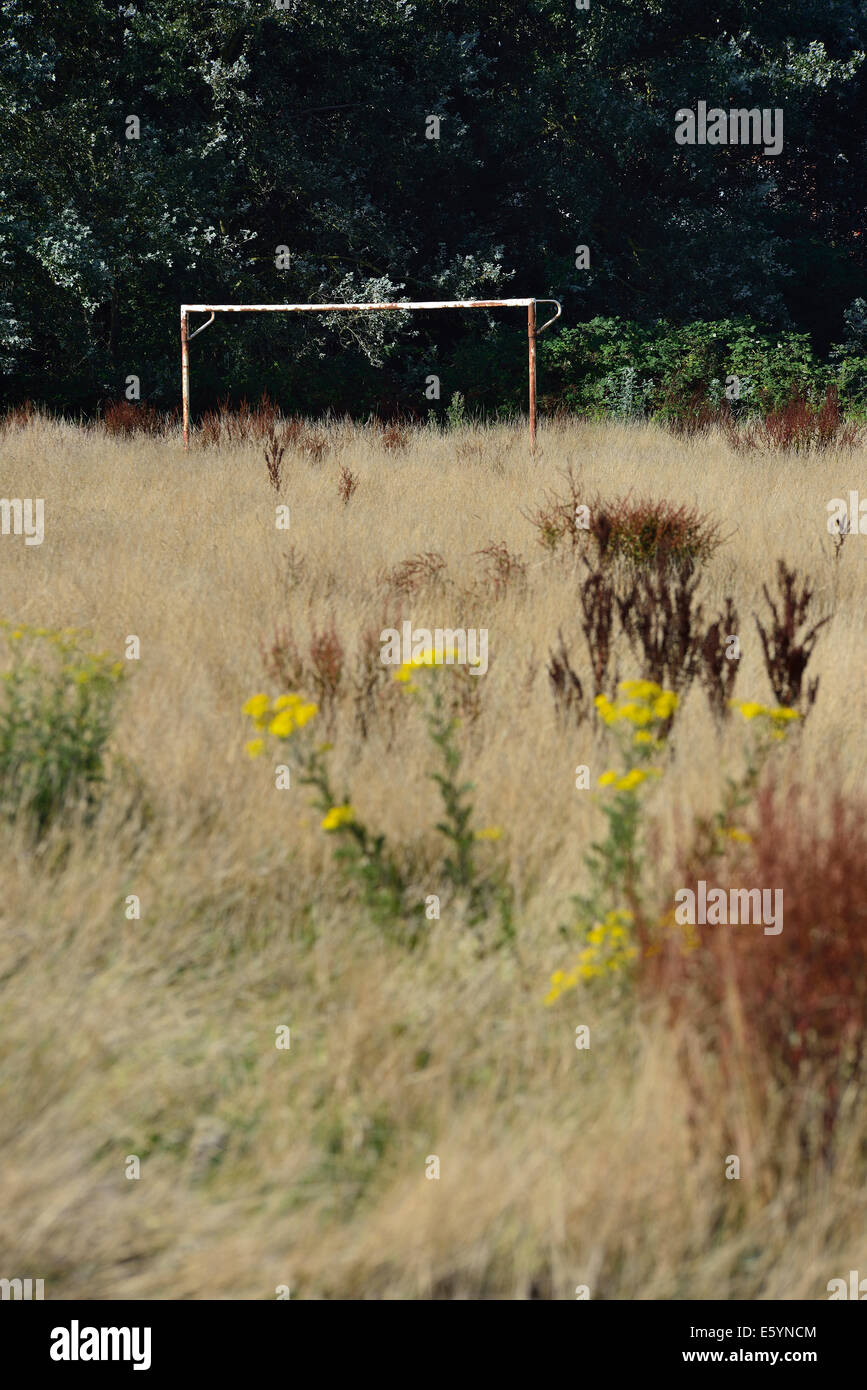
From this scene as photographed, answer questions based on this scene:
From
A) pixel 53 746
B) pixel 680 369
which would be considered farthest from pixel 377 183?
pixel 53 746

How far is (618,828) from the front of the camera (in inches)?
116

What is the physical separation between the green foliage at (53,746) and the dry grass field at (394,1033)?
8cm

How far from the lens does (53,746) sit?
3658 millimetres

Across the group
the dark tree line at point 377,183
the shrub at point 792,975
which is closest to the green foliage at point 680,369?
the dark tree line at point 377,183

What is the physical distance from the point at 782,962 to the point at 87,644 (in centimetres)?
361

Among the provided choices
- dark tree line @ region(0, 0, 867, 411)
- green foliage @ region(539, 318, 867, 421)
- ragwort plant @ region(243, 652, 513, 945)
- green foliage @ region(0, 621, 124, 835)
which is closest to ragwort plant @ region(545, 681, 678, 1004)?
ragwort plant @ region(243, 652, 513, 945)

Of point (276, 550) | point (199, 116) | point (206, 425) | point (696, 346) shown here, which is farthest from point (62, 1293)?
point (199, 116)

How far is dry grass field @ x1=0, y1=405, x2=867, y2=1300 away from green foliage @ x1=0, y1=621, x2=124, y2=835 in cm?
8

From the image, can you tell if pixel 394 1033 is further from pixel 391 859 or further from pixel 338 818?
pixel 391 859

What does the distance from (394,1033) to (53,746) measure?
1.51m

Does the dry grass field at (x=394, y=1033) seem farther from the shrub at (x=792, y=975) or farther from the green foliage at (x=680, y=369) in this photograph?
Result: the green foliage at (x=680, y=369)

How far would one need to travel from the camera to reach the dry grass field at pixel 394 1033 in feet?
6.93

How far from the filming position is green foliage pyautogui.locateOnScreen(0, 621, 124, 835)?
11.6 ft

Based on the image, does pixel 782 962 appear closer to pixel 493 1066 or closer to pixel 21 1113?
pixel 493 1066
